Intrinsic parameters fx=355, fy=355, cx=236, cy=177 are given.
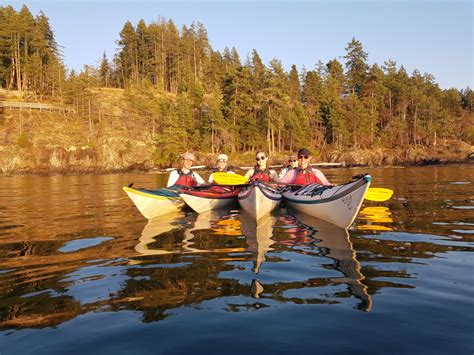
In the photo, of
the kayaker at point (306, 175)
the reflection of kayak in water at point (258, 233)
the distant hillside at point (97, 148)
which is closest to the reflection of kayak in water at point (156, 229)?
the reflection of kayak in water at point (258, 233)

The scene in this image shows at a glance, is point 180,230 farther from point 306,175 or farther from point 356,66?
point 356,66

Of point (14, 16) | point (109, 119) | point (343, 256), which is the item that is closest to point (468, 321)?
point (343, 256)

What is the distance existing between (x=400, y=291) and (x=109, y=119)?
67.8 m

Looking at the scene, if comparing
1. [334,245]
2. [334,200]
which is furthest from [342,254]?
[334,200]

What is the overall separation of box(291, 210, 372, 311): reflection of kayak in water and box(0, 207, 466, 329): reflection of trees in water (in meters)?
0.01

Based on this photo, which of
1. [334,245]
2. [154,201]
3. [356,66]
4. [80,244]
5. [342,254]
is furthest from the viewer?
[356,66]

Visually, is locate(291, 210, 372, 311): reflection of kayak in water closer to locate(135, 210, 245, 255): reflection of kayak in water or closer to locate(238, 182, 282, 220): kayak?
locate(238, 182, 282, 220): kayak

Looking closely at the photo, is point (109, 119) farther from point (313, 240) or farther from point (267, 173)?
point (313, 240)

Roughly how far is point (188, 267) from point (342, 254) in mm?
2431

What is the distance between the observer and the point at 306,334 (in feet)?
9.90

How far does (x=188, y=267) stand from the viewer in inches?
197

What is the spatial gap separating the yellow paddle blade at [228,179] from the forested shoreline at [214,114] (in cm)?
4287

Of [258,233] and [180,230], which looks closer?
[258,233]

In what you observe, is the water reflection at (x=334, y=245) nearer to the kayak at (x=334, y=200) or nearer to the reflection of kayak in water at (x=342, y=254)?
the reflection of kayak in water at (x=342, y=254)
